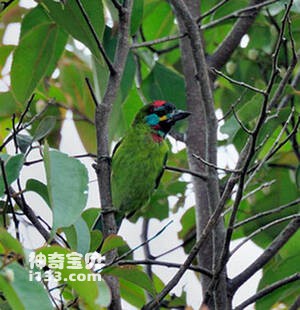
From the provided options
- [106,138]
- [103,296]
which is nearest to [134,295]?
[106,138]

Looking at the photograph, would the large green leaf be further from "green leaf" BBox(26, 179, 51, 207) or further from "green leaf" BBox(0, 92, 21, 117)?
"green leaf" BBox(26, 179, 51, 207)

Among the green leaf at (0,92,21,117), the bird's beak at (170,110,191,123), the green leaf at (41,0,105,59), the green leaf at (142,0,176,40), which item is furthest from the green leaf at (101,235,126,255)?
the green leaf at (142,0,176,40)

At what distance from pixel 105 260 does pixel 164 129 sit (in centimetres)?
151

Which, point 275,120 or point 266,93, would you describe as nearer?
point 266,93

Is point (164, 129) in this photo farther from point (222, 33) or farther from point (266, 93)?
point (266, 93)

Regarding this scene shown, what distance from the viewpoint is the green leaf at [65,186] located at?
1.80 m

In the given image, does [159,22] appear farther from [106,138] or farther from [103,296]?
[103,296]

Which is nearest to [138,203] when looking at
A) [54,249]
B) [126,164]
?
[126,164]

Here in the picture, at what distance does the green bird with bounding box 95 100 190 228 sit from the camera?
3480mm

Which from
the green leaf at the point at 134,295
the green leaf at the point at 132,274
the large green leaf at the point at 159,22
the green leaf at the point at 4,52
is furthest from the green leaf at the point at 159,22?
→ the green leaf at the point at 132,274

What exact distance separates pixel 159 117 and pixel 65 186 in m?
1.85

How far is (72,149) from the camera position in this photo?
3543mm

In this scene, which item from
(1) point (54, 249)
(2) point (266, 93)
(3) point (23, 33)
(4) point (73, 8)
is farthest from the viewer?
(3) point (23, 33)

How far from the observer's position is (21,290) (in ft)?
4.84
